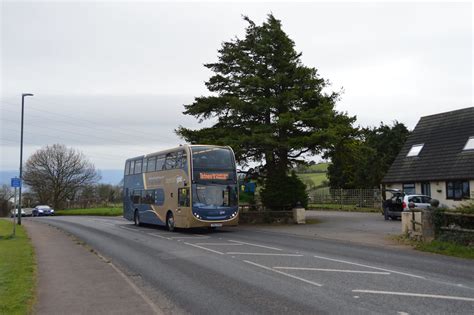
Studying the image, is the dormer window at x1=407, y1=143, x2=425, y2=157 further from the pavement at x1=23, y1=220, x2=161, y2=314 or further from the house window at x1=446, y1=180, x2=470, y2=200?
the pavement at x1=23, y1=220, x2=161, y2=314

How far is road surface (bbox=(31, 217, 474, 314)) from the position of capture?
8.15 metres

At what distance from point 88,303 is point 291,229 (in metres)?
17.4

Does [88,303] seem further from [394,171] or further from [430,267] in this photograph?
[394,171]

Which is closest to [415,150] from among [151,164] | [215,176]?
[215,176]

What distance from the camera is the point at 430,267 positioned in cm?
1217

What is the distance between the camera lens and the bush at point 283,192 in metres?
29.1

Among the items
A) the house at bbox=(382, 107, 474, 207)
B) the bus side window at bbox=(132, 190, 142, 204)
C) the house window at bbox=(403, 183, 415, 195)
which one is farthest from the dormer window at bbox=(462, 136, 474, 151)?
the bus side window at bbox=(132, 190, 142, 204)

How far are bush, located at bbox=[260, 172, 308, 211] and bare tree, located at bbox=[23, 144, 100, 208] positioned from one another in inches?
2078

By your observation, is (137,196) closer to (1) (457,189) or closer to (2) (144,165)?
(2) (144,165)

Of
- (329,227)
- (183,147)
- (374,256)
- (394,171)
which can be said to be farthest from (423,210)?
(394,171)

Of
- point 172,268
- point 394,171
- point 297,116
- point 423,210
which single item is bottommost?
point 172,268

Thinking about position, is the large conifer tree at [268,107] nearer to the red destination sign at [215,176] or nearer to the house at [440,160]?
the red destination sign at [215,176]

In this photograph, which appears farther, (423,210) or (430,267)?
(423,210)

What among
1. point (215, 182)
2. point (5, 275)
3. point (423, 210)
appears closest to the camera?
point (5, 275)
